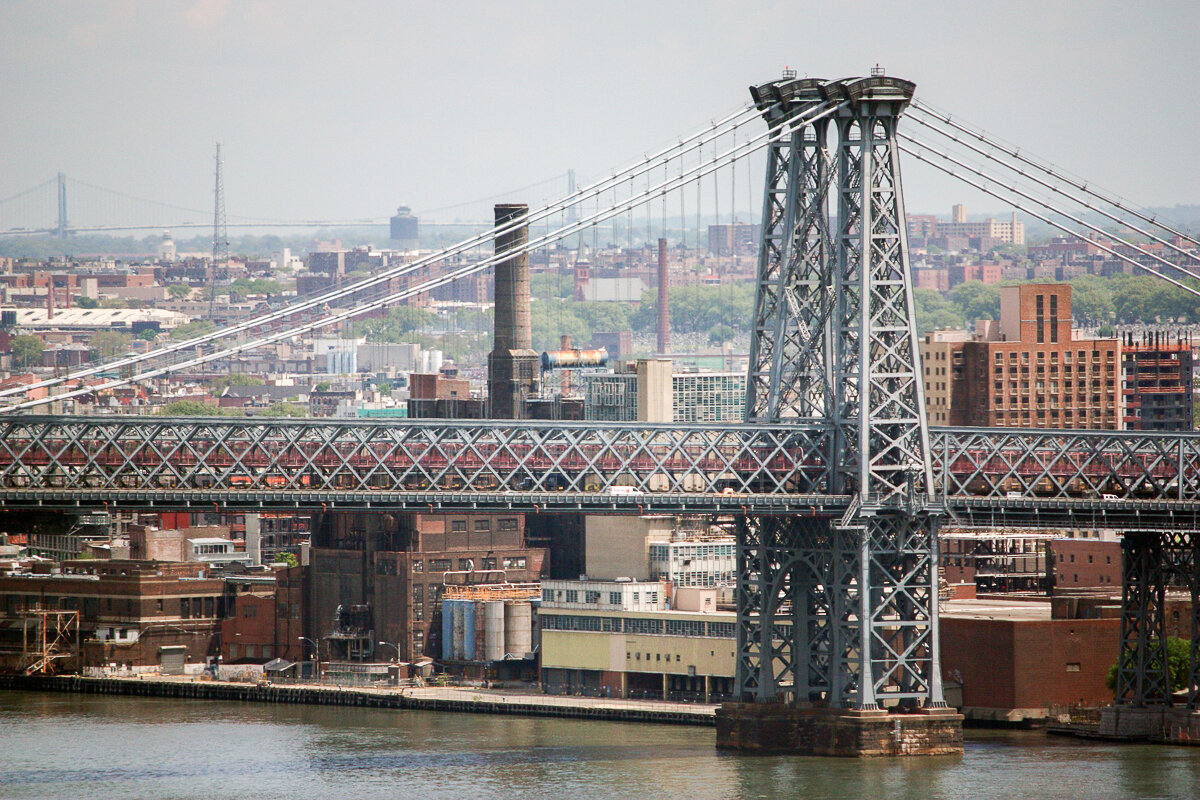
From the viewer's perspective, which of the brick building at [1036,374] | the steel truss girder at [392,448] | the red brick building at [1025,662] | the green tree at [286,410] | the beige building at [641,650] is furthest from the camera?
the green tree at [286,410]

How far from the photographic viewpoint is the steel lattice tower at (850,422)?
52.1 metres

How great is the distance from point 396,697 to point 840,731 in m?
Answer: 20.9

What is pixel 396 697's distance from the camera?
229ft

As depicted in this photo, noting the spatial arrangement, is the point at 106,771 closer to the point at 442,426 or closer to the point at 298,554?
the point at 442,426

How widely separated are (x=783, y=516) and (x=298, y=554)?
43494mm

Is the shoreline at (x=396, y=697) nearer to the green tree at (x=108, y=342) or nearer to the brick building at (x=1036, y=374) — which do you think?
the brick building at (x=1036, y=374)

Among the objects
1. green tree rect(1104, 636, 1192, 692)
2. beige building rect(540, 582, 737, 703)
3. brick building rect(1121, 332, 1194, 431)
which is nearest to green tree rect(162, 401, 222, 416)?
brick building rect(1121, 332, 1194, 431)

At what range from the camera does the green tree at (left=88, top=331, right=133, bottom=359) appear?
18400cm

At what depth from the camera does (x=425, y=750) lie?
56906 millimetres

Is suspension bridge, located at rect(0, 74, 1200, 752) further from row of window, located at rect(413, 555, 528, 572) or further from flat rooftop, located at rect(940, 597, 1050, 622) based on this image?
row of window, located at rect(413, 555, 528, 572)

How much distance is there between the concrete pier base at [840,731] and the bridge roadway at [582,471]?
455 cm

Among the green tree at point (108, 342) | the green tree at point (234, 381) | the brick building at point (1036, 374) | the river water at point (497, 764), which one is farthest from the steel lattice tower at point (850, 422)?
the green tree at point (108, 342)

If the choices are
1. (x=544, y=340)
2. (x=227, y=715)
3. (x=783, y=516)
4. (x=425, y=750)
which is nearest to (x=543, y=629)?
(x=227, y=715)

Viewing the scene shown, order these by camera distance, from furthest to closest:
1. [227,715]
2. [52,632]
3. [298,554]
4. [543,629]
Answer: [298,554]
[52,632]
[543,629]
[227,715]
